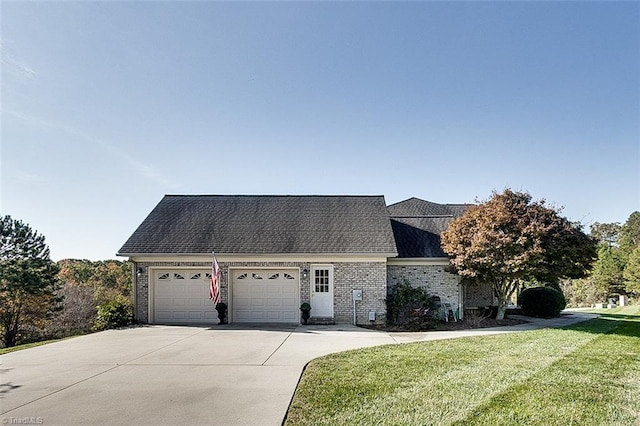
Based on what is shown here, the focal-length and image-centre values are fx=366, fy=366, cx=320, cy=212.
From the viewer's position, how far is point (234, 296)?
14.8 m

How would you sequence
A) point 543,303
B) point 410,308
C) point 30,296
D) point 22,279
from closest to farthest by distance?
1. point 410,308
2. point 543,303
3. point 22,279
4. point 30,296

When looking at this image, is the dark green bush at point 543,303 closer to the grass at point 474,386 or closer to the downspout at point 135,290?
the grass at point 474,386

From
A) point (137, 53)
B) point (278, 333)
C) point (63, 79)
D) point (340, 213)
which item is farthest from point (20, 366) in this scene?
point (340, 213)

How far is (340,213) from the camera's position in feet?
54.6

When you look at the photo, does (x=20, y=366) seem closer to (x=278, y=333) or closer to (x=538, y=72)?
(x=278, y=333)

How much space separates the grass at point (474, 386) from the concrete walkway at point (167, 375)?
27.8 inches

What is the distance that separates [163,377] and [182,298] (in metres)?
8.32

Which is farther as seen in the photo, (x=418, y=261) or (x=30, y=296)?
(x=30, y=296)

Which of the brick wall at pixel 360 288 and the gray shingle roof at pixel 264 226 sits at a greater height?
the gray shingle roof at pixel 264 226

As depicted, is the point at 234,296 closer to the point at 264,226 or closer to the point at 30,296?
the point at 264,226

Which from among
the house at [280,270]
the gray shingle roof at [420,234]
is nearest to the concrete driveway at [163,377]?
the house at [280,270]

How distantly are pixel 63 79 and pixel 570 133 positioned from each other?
1939 cm

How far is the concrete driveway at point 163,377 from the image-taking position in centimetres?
517

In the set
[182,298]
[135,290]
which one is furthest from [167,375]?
[135,290]
